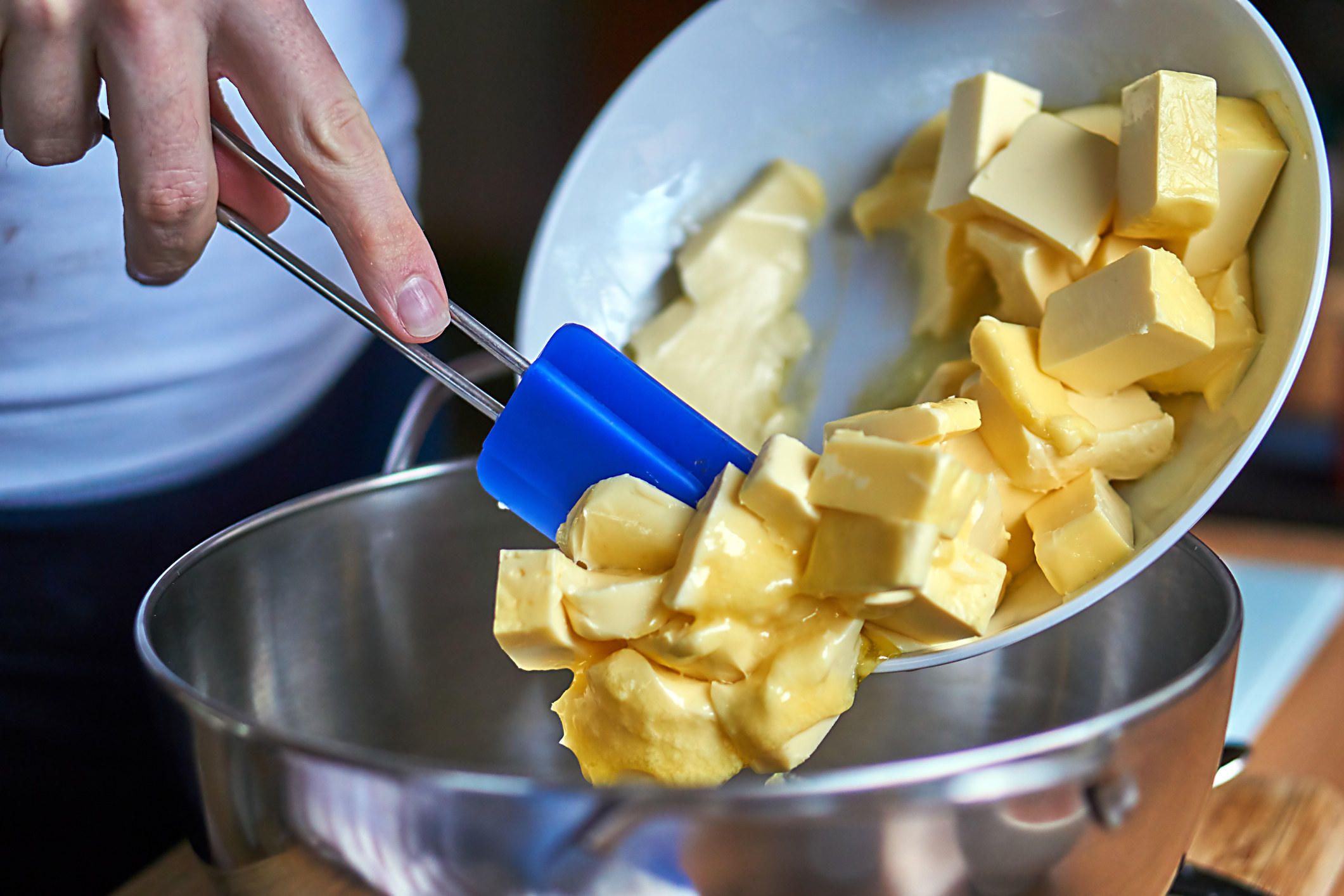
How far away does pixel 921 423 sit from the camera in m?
0.46

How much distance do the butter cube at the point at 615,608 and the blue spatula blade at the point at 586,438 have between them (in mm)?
63

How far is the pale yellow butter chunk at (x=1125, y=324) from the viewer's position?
489mm

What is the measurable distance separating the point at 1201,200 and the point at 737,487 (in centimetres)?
26

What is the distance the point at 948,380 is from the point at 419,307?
0.94 feet

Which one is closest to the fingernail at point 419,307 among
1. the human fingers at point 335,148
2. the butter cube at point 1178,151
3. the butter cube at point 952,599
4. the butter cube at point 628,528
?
the human fingers at point 335,148

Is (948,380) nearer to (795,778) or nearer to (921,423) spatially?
(921,423)

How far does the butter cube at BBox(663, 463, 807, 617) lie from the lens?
0.42 meters

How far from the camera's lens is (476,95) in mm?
1014

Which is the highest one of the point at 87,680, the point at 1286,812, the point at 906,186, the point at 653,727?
the point at 906,186

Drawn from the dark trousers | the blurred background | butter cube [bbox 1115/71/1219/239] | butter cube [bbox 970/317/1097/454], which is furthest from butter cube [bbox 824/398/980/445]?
the blurred background

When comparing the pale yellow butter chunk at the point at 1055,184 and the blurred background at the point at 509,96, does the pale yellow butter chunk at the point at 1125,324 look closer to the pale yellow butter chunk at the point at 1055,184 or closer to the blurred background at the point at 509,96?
the pale yellow butter chunk at the point at 1055,184

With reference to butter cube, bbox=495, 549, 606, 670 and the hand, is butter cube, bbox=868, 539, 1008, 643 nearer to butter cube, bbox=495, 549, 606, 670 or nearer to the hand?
butter cube, bbox=495, 549, 606, 670

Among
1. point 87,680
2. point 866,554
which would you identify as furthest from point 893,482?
point 87,680

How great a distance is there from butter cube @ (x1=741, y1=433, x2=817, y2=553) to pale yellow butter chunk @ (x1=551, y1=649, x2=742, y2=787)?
0.07m
